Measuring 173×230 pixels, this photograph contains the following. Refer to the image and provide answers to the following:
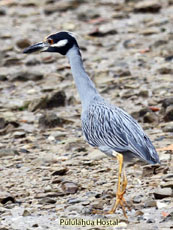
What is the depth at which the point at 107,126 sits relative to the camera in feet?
21.3

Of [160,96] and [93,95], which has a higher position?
[93,95]

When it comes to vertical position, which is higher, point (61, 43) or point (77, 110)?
point (61, 43)

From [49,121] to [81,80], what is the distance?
2.21 metres

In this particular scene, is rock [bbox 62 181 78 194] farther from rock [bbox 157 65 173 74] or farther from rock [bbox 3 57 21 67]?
rock [bbox 3 57 21 67]

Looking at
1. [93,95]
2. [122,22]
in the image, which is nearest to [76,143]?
[93,95]

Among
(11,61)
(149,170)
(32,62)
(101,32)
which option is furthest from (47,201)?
(101,32)

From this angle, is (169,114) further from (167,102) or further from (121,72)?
(121,72)

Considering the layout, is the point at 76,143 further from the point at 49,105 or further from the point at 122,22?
the point at 122,22

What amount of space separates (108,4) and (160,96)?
21.2ft

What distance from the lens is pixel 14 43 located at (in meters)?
13.5

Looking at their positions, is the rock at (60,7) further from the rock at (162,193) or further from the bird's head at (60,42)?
the rock at (162,193)

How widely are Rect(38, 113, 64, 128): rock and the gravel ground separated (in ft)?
0.04

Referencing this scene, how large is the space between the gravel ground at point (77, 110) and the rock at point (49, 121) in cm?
1

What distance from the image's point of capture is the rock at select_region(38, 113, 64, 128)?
8984 mm
